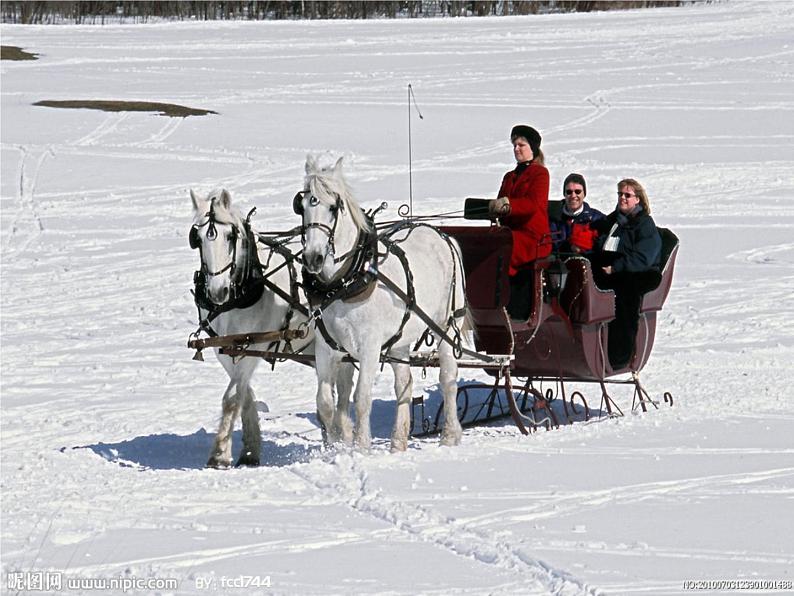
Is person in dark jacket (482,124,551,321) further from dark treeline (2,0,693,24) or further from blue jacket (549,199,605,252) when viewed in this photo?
dark treeline (2,0,693,24)

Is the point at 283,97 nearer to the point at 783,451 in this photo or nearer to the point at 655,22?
the point at 655,22

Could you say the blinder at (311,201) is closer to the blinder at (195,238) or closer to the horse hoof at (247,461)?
the blinder at (195,238)

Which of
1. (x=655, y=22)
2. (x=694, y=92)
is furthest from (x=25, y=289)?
(x=655, y=22)

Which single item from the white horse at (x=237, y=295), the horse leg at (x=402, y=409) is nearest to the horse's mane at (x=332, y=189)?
the white horse at (x=237, y=295)

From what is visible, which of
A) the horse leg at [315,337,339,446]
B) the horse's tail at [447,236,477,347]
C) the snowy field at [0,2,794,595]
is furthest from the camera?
the horse's tail at [447,236,477,347]

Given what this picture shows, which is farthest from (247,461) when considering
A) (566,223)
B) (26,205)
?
(26,205)

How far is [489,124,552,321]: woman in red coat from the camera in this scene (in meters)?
9.62

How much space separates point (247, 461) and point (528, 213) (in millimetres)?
2591

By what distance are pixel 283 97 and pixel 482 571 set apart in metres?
23.6

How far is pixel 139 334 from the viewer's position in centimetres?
1420

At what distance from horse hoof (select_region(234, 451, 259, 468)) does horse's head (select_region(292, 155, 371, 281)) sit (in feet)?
5.41

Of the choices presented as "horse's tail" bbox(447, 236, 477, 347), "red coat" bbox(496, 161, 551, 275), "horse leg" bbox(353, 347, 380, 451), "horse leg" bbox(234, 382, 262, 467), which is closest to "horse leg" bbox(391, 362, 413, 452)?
"horse leg" bbox(353, 347, 380, 451)

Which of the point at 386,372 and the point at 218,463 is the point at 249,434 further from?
the point at 386,372

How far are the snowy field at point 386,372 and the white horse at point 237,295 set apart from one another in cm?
54
